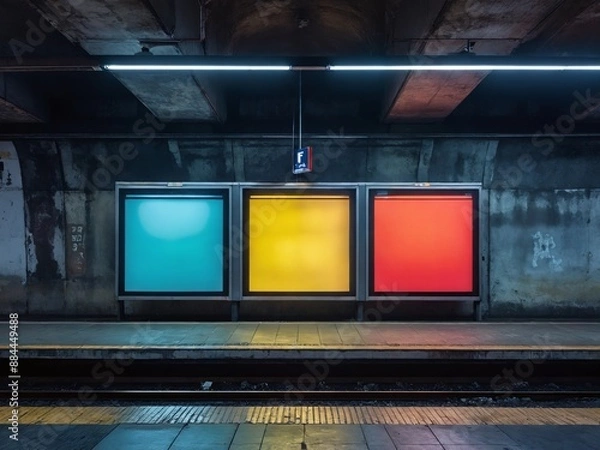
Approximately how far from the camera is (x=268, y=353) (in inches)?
229

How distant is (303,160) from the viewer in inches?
273

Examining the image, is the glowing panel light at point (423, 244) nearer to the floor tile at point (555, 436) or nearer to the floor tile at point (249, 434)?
the floor tile at point (555, 436)

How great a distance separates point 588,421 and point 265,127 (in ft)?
21.0

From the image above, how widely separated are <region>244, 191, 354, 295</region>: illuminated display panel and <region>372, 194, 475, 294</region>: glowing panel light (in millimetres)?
592

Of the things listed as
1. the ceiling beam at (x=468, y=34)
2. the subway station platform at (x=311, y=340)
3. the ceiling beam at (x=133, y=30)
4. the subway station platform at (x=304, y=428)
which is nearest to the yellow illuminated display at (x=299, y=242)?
the subway station platform at (x=311, y=340)

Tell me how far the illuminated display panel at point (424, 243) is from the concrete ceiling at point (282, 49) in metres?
1.50

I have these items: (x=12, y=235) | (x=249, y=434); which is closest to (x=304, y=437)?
(x=249, y=434)

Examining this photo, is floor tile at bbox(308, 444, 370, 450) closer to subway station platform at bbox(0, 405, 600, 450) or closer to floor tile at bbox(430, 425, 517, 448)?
subway station platform at bbox(0, 405, 600, 450)

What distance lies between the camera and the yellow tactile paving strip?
14.4ft

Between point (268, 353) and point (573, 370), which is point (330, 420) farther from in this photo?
point (573, 370)

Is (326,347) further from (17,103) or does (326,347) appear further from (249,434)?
(17,103)

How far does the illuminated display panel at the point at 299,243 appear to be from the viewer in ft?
24.6

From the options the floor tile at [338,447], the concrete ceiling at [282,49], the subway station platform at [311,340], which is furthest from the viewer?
the subway station platform at [311,340]

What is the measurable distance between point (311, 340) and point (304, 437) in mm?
2324
